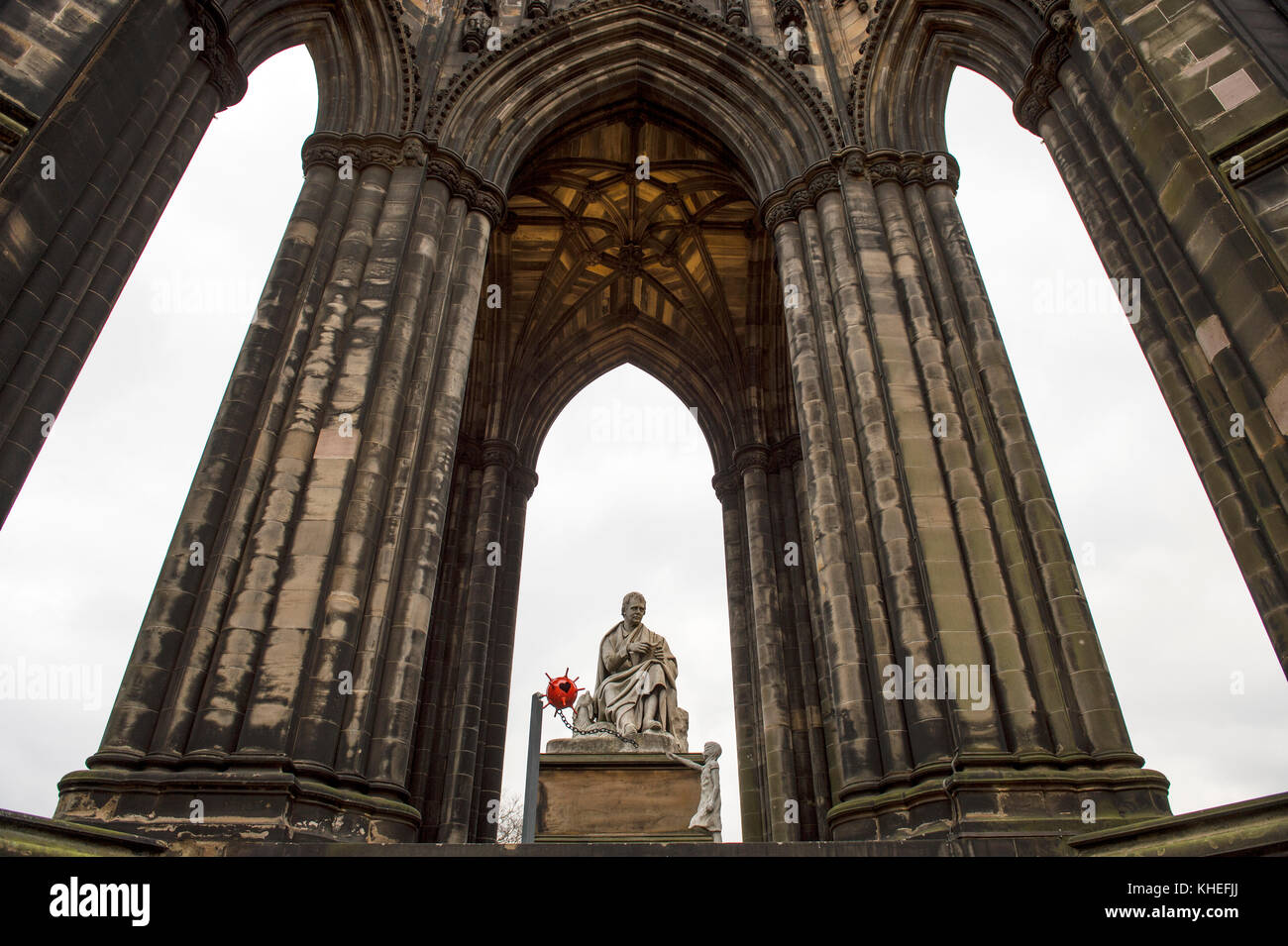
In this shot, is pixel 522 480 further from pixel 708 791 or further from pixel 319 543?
pixel 708 791

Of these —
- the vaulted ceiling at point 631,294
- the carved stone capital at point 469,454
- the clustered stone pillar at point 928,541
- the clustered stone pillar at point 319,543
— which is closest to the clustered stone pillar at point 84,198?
the clustered stone pillar at point 319,543

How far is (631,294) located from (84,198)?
14.0m

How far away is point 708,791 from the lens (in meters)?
9.25

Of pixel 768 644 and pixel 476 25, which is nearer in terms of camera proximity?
pixel 476 25

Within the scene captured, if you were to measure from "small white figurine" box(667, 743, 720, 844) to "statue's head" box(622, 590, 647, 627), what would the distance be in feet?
7.84

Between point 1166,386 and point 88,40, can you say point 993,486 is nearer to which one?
point 1166,386

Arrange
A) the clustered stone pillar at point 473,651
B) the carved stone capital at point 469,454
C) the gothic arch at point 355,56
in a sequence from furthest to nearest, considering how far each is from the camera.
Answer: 1. the carved stone capital at point 469,454
2. the clustered stone pillar at point 473,651
3. the gothic arch at point 355,56

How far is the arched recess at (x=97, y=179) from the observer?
24.2 feet

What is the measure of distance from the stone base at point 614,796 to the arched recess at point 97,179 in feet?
18.9

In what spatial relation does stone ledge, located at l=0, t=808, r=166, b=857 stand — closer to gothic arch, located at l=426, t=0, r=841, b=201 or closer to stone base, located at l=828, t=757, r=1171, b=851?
stone base, located at l=828, t=757, r=1171, b=851

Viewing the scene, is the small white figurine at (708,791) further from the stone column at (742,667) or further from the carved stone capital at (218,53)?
the carved stone capital at (218,53)

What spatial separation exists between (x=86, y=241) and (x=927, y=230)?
400 inches

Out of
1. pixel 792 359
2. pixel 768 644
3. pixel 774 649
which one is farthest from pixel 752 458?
pixel 792 359

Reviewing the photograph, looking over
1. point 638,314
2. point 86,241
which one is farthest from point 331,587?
point 638,314
